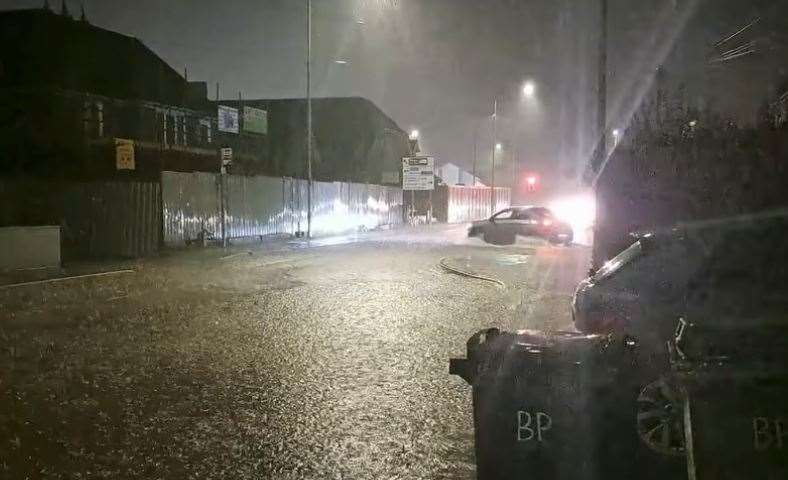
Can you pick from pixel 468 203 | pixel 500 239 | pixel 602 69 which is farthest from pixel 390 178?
pixel 602 69

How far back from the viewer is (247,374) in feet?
21.8

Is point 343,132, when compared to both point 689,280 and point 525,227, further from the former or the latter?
point 689,280

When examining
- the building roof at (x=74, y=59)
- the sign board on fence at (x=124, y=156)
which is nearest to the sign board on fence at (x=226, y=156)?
the sign board on fence at (x=124, y=156)

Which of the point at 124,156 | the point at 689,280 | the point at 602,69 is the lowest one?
the point at 689,280

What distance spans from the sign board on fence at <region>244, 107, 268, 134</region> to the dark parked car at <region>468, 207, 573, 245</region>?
1329 cm

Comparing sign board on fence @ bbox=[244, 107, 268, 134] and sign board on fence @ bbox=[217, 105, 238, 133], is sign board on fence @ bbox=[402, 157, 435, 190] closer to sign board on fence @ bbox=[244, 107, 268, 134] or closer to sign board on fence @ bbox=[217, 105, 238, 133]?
sign board on fence @ bbox=[244, 107, 268, 134]

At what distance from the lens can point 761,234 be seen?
4.80m

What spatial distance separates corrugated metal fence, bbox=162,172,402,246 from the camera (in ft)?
70.7

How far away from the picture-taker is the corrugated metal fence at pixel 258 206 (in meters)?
21.6

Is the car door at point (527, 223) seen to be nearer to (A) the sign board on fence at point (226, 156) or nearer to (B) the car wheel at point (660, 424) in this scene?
(A) the sign board on fence at point (226, 156)

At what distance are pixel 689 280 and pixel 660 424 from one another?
156 centimetres

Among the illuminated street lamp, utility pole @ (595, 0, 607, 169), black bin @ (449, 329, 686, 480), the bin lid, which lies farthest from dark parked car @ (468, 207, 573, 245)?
black bin @ (449, 329, 686, 480)

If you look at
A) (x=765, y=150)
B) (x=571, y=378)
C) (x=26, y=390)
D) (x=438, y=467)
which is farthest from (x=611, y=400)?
(x=765, y=150)

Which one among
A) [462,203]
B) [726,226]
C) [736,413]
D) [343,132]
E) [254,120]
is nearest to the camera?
[736,413]
